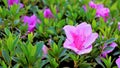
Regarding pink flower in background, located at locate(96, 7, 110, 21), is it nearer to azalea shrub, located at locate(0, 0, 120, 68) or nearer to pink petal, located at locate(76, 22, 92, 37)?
azalea shrub, located at locate(0, 0, 120, 68)

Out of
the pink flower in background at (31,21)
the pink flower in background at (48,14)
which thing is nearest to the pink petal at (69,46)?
the pink flower in background at (31,21)

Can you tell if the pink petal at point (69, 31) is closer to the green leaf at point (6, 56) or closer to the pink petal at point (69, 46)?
the pink petal at point (69, 46)

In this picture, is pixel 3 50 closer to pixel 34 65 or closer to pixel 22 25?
pixel 34 65

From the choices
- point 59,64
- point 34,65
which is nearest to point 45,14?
point 59,64

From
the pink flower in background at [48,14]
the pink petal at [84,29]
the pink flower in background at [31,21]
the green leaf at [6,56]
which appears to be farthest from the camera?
the pink flower in background at [48,14]

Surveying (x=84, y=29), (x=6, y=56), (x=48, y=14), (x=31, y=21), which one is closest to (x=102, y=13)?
Answer: (x=48, y=14)

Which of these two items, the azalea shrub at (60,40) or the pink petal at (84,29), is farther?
the pink petal at (84,29)

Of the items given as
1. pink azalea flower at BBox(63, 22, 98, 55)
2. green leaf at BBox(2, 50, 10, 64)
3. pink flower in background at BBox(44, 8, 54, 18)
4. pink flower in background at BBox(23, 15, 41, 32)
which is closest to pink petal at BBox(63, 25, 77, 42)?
pink azalea flower at BBox(63, 22, 98, 55)

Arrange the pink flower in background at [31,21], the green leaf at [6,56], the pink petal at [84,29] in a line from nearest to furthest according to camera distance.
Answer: the green leaf at [6,56] < the pink petal at [84,29] < the pink flower in background at [31,21]
